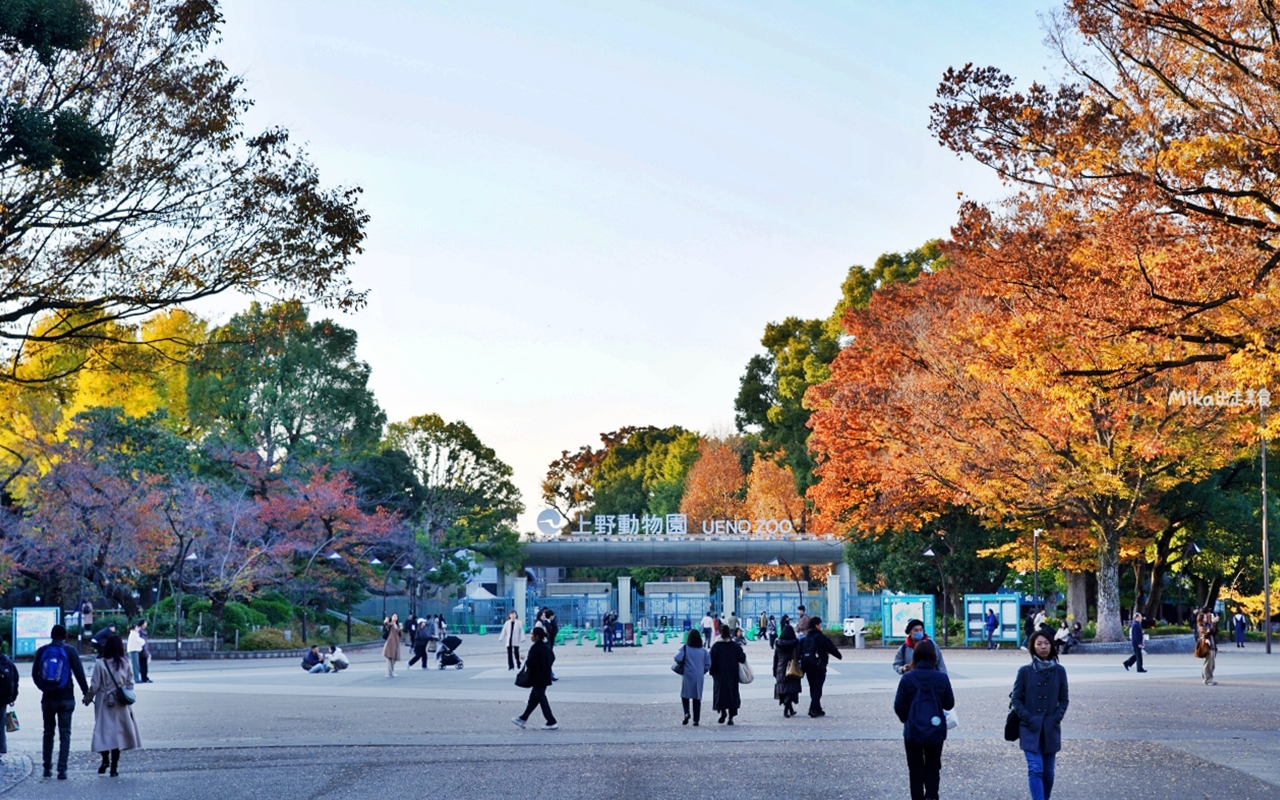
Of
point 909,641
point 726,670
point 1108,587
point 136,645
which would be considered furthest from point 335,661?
point 1108,587

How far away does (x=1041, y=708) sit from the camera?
1078 centimetres

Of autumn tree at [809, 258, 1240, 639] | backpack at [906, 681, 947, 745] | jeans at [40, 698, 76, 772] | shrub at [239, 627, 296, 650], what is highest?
autumn tree at [809, 258, 1240, 639]

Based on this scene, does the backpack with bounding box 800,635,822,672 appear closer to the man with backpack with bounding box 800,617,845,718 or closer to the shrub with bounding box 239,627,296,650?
the man with backpack with bounding box 800,617,845,718

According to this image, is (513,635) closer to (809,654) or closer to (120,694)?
(809,654)

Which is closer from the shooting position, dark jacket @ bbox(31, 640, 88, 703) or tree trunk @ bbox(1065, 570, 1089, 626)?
dark jacket @ bbox(31, 640, 88, 703)

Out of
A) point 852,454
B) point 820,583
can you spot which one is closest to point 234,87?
point 852,454

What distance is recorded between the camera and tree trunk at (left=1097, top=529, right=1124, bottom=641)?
3997 centimetres

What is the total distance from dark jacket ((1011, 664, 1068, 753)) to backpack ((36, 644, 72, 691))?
9.74 m

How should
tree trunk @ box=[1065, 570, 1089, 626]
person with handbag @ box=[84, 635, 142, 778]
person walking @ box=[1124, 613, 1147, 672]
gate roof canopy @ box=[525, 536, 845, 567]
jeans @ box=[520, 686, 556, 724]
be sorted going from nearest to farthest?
person with handbag @ box=[84, 635, 142, 778], jeans @ box=[520, 686, 556, 724], person walking @ box=[1124, 613, 1147, 672], tree trunk @ box=[1065, 570, 1089, 626], gate roof canopy @ box=[525, 536, 845, 567]

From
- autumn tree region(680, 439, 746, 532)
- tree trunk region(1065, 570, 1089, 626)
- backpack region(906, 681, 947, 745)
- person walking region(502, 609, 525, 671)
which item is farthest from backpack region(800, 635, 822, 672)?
autumn tree region(680, 439, 746, 532)

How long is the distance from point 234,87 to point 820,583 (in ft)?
239

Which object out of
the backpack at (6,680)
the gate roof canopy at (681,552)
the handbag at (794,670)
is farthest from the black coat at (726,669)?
the gate roof canopy at (681,552)

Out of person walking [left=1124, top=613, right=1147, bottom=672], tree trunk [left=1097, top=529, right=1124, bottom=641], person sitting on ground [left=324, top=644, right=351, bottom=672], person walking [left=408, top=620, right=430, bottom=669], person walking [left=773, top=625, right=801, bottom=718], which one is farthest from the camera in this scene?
tree trunk [left=1097, top=529, right=1124, bottom=641]

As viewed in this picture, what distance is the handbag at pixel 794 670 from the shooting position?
20.1m
